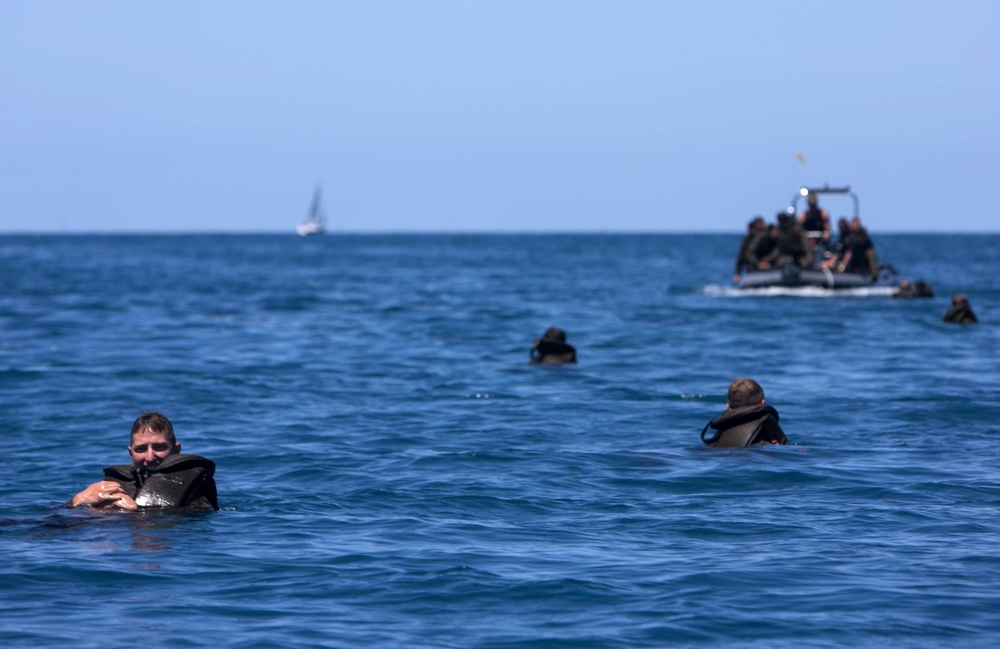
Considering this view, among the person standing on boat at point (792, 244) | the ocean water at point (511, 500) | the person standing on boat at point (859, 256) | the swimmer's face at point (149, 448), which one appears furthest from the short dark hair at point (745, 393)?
the person standing on boat at point (859, 256)

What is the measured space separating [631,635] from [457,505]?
334 centimetres

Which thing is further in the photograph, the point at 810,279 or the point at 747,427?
Answer: the point at 810,279

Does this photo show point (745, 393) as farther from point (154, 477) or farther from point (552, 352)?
point (552, 352)

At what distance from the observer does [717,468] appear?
35.7 feet

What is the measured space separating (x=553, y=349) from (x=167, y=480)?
37.3 ft

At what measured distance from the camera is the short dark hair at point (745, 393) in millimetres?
11398

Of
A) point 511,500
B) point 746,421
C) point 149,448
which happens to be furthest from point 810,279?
point 149,448

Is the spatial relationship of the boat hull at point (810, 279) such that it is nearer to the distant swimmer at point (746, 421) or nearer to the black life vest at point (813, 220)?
the black life vest at point (813, 220)

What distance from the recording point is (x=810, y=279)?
35.1 meters

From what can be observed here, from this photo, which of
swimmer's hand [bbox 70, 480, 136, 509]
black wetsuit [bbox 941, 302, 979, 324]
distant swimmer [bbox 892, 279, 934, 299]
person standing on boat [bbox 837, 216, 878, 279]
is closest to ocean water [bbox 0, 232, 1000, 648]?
swimmer's hand [bbox 70, 480, 136, 509]

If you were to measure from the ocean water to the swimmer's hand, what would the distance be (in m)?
0.11

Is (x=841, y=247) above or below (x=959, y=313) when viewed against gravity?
above

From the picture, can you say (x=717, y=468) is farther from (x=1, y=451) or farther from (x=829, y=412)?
(x=1, y=451)

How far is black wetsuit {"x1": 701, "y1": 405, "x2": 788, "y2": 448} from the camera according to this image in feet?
37.7
